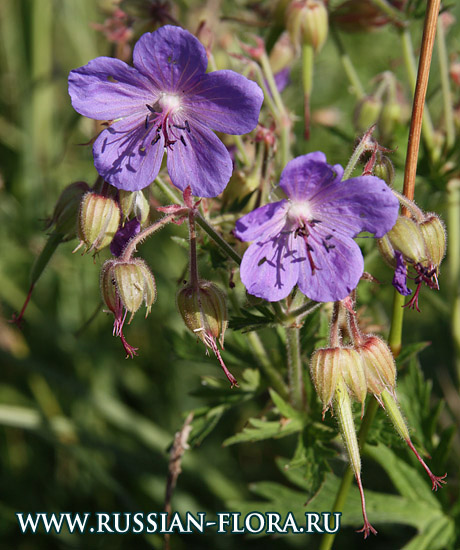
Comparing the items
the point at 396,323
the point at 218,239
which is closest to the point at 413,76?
the point at 396,323

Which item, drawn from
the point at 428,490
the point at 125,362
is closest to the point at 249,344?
the point at 428,490

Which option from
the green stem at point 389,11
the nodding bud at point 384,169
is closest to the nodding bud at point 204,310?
the nodding bud at point 384,169

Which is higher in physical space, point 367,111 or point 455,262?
point 367,111

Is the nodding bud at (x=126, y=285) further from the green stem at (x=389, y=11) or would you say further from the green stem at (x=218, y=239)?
the green stem at (x=389, y=11)

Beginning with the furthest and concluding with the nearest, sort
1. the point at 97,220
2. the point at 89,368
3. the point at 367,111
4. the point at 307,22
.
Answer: the point at 89,368 < the point at 367,111 < the point at 307,22 < the point at 97,220

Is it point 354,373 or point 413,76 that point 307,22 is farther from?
point 354,373

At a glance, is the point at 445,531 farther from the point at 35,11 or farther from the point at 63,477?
the point at 35,11
